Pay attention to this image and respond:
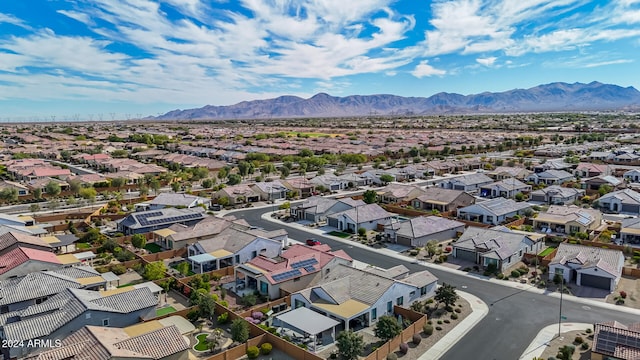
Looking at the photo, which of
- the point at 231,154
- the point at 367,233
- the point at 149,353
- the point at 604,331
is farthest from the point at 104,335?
the point at 231,154

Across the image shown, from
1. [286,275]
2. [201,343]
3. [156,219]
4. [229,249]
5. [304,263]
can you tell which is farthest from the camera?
[156,219]

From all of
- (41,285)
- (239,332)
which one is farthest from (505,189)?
(41,285)

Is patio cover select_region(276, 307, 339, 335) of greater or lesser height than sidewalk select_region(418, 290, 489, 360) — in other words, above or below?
above

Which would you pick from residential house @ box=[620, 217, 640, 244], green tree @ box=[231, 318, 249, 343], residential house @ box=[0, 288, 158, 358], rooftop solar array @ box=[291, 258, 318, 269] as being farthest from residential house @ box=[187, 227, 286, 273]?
residential house @ box=[620, 217, 640, 244]

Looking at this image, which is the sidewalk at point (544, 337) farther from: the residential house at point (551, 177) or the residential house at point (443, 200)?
the residential house at point (551, 177)

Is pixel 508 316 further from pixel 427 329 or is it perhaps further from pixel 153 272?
pixel 153 272

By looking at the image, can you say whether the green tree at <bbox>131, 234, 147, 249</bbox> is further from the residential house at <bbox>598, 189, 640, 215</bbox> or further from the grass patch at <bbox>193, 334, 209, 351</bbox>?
the residential house at <bbox>598, 189, 640, 215</bbox>

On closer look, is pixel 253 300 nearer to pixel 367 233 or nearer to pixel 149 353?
pixel 149 353
